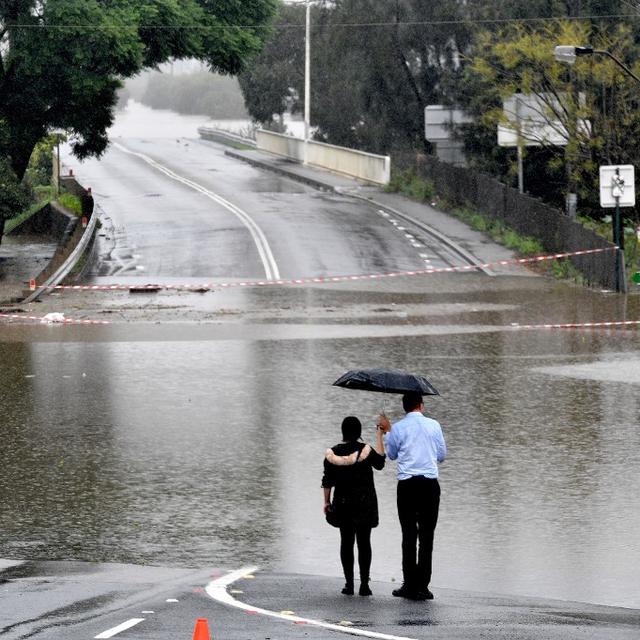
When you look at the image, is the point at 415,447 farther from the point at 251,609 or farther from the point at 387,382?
the point at 251,609

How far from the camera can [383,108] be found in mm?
62906

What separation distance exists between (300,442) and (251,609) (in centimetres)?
719

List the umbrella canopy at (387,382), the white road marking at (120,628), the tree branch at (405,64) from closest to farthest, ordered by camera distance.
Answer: the white road marking at (120,628), the umbrella canopy at (387,382), the tree branch at (405,64)

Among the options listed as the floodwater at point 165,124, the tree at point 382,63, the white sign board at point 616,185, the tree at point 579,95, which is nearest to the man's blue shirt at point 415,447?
the white sign board at point 616,185

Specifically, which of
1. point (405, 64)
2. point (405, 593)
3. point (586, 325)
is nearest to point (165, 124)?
point (405, 64)

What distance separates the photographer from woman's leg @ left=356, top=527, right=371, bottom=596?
1008 cm

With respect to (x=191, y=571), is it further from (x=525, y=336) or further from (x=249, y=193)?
(x=249, y=193)

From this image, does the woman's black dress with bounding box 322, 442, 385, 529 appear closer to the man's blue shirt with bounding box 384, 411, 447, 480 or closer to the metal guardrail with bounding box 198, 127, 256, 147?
the man's blue shirt with bounding box 384, 411, 447, 480

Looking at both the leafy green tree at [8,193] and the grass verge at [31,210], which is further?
the grass verge at [31,210]

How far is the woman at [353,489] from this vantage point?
406 inches

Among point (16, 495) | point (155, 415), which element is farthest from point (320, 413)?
point (16, 495)

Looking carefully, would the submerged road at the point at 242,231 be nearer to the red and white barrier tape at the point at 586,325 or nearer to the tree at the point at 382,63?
the tree at the point at 382,63

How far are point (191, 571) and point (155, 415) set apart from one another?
762 centimetres

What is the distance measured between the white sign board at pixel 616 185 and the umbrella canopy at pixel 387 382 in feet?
84.2
